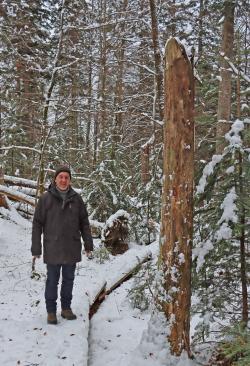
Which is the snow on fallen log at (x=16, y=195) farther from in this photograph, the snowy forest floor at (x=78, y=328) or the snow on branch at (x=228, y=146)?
the snow on branch at (x=228, y=146)

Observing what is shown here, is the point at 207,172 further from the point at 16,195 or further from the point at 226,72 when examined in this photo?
the point at 16,195

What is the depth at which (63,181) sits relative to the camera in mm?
5672

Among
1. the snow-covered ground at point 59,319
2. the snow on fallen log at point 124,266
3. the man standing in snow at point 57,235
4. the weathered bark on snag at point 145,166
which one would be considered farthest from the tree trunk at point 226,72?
the man standing in snow at point 57,235

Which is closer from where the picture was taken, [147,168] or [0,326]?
[0,326]

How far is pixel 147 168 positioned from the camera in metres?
13.4

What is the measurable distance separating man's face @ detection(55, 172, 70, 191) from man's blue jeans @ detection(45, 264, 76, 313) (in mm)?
1116

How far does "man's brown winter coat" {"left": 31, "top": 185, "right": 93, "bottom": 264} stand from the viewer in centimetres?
559

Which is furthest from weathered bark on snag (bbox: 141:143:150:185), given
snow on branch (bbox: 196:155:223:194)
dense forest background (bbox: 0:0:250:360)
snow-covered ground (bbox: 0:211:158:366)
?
snow on branch (bbox: 196:155:223:194)

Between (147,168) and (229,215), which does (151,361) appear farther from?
(147,168)

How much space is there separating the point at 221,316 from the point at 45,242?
258 cm

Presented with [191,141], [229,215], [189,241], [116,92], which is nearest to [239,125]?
[191,141]

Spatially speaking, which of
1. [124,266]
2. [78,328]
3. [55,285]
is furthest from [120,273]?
[78,328]

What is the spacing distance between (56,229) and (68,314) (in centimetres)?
127

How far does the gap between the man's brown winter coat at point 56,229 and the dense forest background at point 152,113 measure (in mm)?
1795
